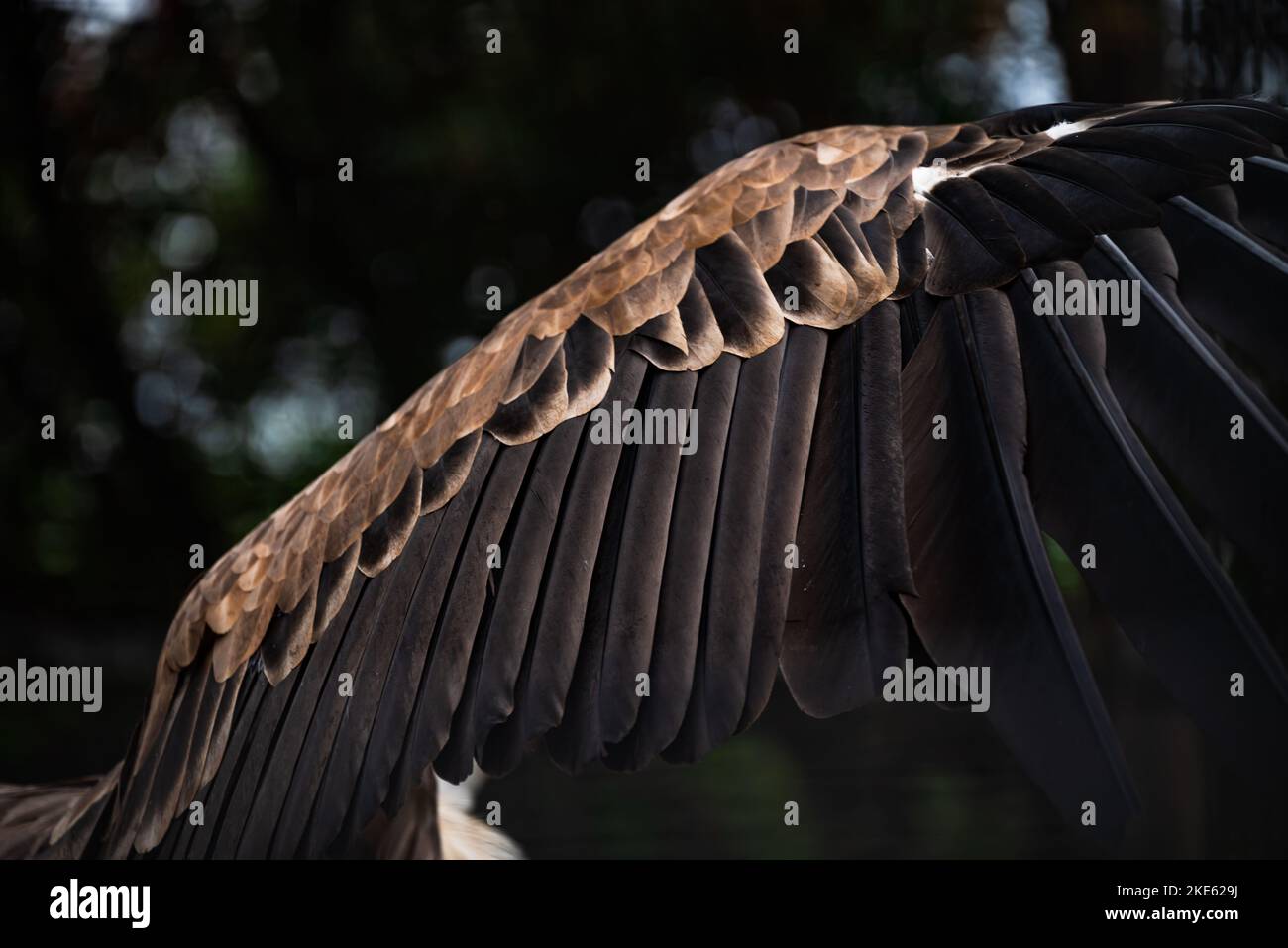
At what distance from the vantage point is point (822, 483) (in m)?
1.73

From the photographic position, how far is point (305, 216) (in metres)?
6.16

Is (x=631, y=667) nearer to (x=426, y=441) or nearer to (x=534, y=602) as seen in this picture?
(x=534, y=602)

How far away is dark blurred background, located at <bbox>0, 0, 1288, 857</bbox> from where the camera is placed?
226 inches

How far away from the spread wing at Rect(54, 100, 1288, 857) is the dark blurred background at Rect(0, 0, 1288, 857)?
3.76m

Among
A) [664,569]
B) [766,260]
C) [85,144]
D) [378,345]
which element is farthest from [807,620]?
[85,144]

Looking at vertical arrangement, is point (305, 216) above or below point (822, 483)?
above

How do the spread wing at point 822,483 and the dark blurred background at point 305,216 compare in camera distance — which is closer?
the spread wing at point 822,483

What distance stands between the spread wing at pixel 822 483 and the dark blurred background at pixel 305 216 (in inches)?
148

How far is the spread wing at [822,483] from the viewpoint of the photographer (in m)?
1.54

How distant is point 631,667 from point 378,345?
464 centimetres

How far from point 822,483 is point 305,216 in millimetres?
4925

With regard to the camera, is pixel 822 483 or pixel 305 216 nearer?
pixel 822 483

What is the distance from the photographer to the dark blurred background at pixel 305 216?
574cm
